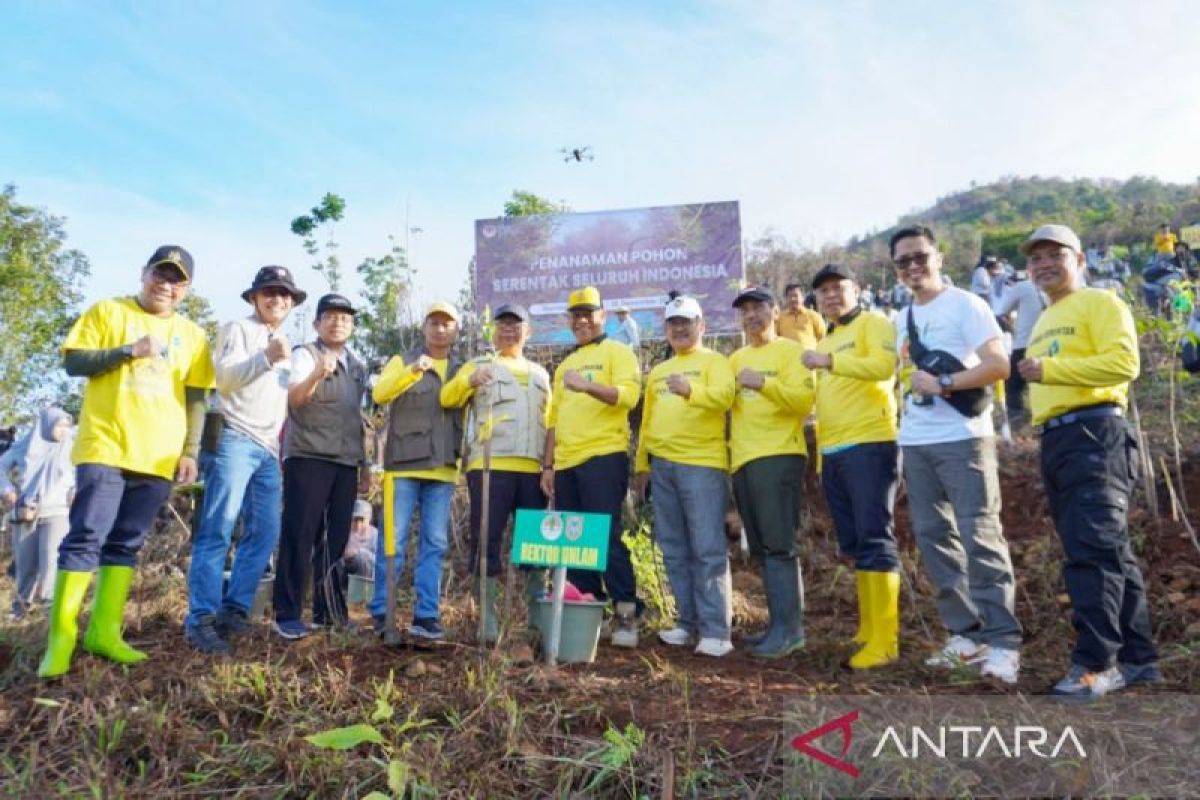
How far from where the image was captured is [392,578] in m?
3.55

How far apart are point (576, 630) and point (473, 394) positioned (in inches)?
54.1

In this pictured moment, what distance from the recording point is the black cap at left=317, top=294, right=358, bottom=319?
14.1ft

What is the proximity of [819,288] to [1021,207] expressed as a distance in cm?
5138

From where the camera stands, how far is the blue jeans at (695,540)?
4160 mm

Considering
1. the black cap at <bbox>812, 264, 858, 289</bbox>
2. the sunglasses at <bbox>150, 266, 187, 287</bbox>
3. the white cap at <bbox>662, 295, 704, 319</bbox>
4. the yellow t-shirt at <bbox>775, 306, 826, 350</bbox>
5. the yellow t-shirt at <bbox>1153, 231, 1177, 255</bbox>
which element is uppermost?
the yellow t-shirt at <bbox>1153, 231, 1177, 255</bbox>

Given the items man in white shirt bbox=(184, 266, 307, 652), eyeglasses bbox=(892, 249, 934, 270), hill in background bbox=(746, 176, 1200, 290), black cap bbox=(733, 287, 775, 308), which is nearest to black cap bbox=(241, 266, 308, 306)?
man in white shirt bbox=(184, 266, 307, 652)

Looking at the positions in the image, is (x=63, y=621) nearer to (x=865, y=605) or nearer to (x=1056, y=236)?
(x=865, y=605)

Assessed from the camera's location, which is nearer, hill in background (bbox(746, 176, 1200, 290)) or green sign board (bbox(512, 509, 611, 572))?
green sign board (bbox(512, 509, 611, 572))

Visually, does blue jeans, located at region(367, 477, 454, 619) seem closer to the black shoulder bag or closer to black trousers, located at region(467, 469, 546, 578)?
black trousers, located at region(467, 469, 546, 578)

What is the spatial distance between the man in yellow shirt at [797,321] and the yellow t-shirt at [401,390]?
3.75 m

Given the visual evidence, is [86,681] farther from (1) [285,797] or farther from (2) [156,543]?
(2) [156,543]

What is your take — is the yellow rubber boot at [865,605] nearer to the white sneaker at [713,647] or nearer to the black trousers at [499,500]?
the white sneaker at [713,647]

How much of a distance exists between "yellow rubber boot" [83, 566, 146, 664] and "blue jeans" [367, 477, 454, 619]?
1.15 metres

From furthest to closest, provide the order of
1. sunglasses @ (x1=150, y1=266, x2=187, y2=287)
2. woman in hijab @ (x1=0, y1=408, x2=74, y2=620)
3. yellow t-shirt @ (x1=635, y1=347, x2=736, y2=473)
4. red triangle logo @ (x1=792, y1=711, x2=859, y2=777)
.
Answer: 1. woman in hijab @ (x1=0, y1=408, x2=74, y2=620)
2. yellow t-shirt @ (x1=635, y1=347, x2=736, y2=473)
3. sunglasses @ (x1=150, y1=266, x2=187, y2=287)
4. red triangle logo @ (x1=792, y1=711, x2=859, y2=777)
